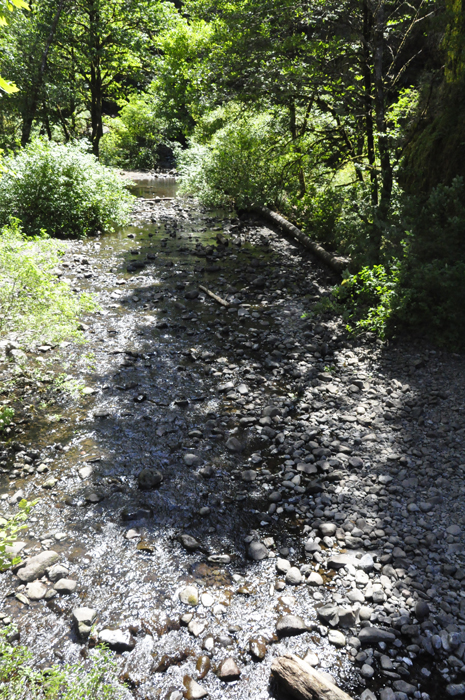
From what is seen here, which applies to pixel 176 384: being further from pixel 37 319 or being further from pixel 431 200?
pixel 431 200

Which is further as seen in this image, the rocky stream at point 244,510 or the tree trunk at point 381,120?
the tree trunk at point 381,120

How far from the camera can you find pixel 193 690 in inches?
130

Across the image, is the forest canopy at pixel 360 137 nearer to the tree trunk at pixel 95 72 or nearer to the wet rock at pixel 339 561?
the wet rock at pixel 339 561

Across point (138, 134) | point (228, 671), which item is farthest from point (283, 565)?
point (138, 134)

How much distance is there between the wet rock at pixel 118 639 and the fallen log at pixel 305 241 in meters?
9.18

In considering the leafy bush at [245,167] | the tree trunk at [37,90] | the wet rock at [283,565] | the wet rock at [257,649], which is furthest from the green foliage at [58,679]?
the tree trunk at [37,90]

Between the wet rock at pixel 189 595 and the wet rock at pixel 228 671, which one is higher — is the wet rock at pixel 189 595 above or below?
above

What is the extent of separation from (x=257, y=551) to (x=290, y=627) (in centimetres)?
84

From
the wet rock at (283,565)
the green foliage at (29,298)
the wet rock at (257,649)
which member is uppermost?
the green foliage at (29,298)

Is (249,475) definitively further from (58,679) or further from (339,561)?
(58,679)

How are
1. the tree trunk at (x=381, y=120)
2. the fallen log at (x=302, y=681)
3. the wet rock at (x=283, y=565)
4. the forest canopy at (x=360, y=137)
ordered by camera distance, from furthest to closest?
1. the tree trunk at (x=381, y=120)
2. the forest canopy at (x=360, y=137)
3. the wet rock at (x=283, y=565)
4. the fallen log at (x=302, y=681)

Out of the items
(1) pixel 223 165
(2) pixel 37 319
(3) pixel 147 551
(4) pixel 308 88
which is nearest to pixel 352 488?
(3) pixel 147 551

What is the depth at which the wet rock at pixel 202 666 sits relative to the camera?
3.40 m

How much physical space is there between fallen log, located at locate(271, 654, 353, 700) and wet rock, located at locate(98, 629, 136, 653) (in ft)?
3.80
